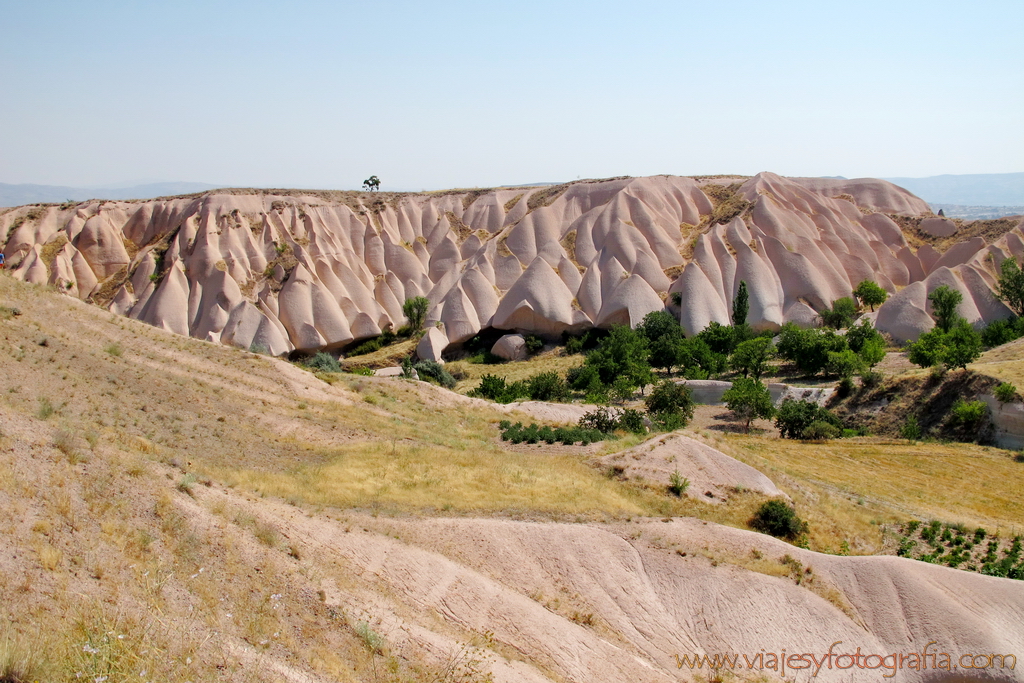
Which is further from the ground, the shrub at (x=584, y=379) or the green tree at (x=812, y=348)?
the green tree at (x=812, y=348)

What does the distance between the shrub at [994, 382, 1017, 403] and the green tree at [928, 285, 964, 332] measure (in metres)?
11.4

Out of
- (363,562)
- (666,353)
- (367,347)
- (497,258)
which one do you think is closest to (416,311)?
(367,347)

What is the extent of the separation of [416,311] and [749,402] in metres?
19.6

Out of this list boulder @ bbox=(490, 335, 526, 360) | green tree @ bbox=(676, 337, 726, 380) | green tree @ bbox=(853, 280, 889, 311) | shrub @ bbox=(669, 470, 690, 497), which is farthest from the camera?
green tree @ bbox=(853, 280, 889, 311)

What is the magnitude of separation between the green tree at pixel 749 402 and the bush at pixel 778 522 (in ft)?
40.7

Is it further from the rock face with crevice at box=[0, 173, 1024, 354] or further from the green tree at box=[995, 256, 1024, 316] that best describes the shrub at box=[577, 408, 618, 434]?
the green tree at box=[995, 256, 1024, 316]

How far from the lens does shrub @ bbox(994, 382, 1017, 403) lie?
2219 cm

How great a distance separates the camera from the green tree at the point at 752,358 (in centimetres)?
3127

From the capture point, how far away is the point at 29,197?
170 m

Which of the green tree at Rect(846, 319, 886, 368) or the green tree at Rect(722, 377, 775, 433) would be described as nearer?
the green tree at Rect(722, 377, 775, 433)

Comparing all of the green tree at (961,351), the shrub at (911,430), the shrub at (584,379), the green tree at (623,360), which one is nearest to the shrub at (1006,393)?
the green tree at (961,351)

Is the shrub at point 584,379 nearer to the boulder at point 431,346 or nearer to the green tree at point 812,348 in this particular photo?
the boulder at point 431,346

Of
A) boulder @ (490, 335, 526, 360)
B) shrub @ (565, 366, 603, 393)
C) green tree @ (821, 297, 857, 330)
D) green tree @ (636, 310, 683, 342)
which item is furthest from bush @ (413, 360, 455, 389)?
green tree @ (821, 297, 857, 330)

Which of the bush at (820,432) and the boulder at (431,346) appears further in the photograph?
the boulder at (431,346)
